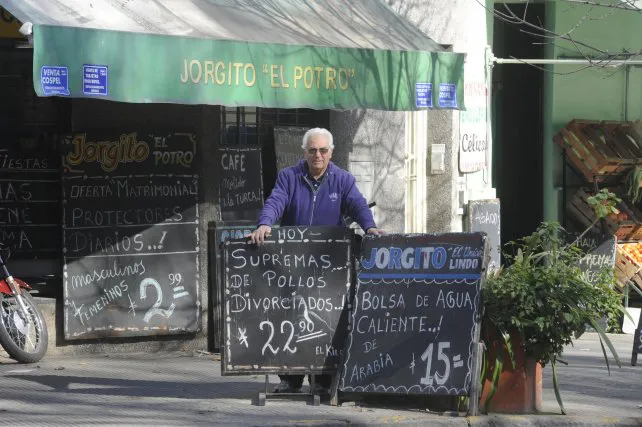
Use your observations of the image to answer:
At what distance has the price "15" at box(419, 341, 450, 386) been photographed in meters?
8.66

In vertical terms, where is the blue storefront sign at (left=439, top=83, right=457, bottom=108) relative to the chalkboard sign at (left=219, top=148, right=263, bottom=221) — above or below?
above

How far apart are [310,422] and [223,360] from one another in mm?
856

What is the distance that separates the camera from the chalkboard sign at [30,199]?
1144 centimetres

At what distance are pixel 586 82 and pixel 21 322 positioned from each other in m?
10.3

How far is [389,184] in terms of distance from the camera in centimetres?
1402

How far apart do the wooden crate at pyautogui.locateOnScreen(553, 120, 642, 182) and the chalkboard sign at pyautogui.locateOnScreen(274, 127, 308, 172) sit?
5.99 metres

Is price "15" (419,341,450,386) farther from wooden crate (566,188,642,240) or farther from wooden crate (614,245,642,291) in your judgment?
wooden crate (566,188,642,240)

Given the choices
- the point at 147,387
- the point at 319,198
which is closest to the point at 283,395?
the point at 147,387

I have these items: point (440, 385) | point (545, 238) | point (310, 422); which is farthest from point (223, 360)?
point (545, 238)

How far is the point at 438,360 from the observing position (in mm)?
8703

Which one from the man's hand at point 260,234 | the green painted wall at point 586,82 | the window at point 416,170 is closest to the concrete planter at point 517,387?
the man's hand at point 260,234

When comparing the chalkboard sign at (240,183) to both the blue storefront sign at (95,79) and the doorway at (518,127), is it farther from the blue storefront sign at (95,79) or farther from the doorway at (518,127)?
the doorway at (518,127)

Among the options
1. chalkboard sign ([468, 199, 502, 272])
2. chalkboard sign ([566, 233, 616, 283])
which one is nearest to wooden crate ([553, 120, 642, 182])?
chalkboard sign ([468, 199, 502, 272])

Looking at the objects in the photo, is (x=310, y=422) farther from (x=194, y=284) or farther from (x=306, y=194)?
(x=194, y=284)
